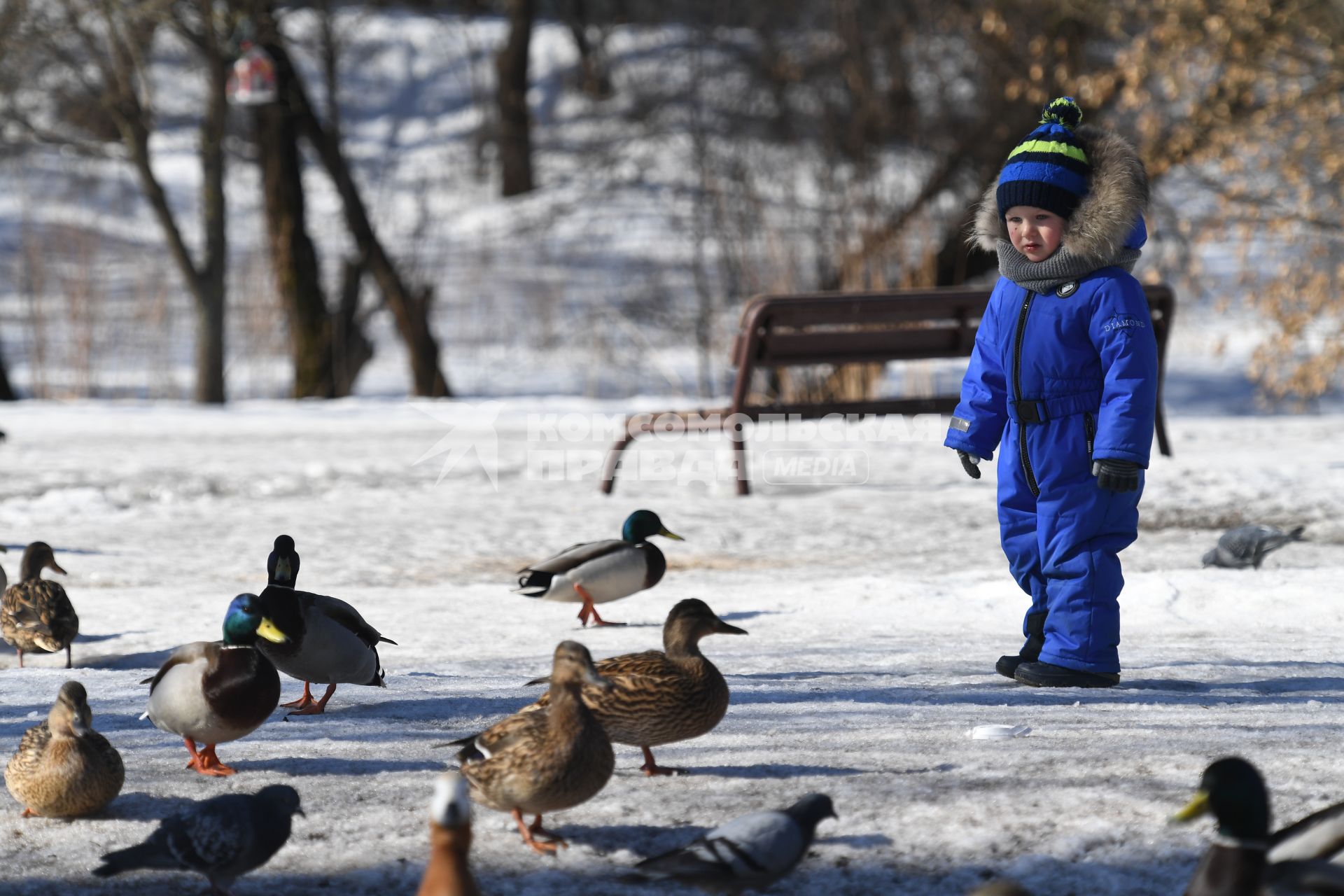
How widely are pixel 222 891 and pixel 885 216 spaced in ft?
43.5

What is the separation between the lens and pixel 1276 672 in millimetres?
4164

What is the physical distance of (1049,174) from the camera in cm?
405

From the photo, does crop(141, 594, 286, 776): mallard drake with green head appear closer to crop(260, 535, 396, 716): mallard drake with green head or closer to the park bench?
crop(260, 535, 396, 716): mallard drake with green head

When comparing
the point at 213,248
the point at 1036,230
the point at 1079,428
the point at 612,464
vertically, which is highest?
the point at 213,248

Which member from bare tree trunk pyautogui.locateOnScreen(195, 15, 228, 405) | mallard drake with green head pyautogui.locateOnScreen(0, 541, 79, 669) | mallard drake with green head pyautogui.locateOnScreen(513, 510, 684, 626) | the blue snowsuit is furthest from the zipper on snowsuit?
bare tree trunk pyautogui.locateOnScreen(195, 15, 228, 405)

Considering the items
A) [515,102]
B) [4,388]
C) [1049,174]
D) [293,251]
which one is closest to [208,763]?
[1049,174]

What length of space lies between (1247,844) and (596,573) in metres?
3.17

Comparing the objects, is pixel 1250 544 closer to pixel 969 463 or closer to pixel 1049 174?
pixel 969 463

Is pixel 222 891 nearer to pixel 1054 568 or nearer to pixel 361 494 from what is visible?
pixel 1054 568

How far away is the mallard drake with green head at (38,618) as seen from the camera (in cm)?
461

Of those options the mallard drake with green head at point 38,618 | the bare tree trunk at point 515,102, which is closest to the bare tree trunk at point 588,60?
the bare tree trunk at point 515,102

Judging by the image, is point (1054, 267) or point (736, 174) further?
point (736, 174)

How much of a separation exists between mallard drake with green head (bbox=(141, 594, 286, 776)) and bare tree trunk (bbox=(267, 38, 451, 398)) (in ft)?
43.8

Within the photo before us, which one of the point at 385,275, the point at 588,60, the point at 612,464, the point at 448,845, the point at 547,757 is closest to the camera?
the point at 448,845
